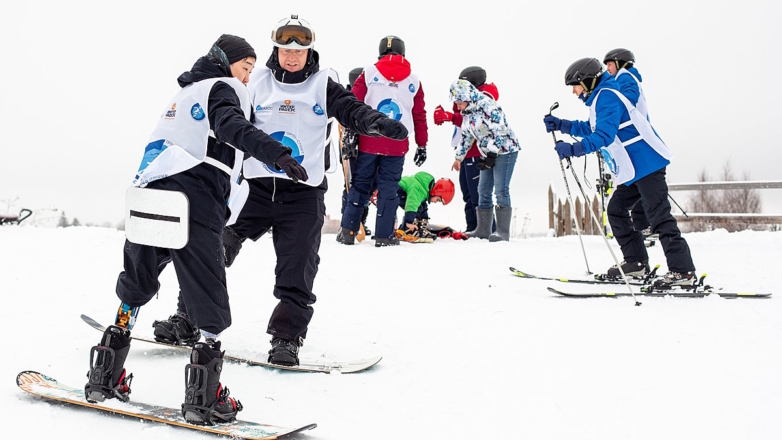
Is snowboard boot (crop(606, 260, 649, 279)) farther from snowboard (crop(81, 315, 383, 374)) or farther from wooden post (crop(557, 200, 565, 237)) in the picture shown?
wooden post (crop(557, 200, 565, 237))

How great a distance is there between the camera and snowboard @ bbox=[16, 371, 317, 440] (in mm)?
2010

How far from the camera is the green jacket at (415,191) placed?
836 cm

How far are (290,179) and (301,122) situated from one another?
0.35 meters

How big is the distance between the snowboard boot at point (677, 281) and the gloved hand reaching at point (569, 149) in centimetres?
127

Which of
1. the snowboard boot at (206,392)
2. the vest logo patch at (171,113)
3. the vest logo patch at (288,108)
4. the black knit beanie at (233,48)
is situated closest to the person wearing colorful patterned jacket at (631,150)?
the vest logo patch at (288,108)

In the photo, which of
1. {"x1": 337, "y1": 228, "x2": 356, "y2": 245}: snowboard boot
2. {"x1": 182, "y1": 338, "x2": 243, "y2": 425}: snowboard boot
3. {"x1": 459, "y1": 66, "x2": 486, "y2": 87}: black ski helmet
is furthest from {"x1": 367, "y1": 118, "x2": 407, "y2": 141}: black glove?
{"x1": 459, "y1": 66, "x2": 486, "y2": 87}: black ski helmet

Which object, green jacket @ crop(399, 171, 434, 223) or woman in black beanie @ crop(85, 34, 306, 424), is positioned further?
green jacket @ crop(399, 171, 434, 223)

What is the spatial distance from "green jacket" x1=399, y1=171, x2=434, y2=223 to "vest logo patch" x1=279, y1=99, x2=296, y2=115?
16.8 ft

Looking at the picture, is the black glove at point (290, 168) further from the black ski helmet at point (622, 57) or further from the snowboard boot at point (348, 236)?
the snowboard boot at point (348, 236)

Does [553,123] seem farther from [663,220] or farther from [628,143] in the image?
[663,220]

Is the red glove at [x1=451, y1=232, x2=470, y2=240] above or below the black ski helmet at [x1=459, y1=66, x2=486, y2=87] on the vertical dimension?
below

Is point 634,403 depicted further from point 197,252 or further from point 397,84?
point 397,84

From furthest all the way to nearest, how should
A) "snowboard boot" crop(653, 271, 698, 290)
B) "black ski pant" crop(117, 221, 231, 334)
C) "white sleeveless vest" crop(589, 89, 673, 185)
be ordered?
"white sleeveless vest" crop(589, 89, 673, 185) → "snowboard boot" crop(653, 271, 698, 290) → "black ski pant" crop(117, 221, 231, 334)

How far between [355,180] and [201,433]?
5.23m
